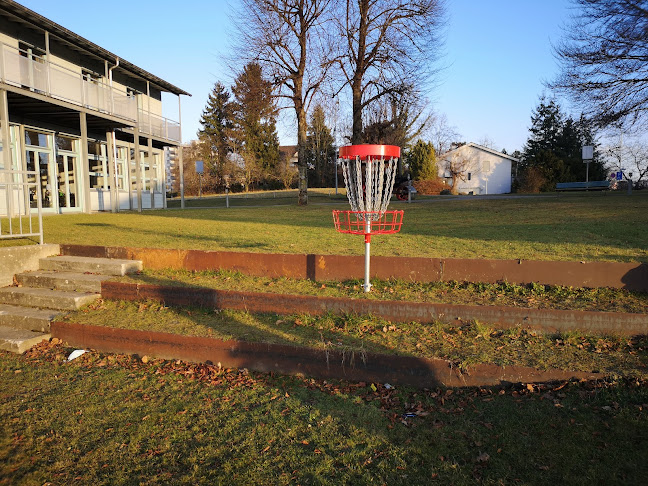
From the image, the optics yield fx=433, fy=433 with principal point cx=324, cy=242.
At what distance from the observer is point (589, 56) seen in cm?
2042

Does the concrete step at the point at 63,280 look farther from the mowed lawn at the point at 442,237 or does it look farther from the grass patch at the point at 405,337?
the mowed lawn at the point at 442,237

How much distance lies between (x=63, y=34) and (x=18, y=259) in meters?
14.3

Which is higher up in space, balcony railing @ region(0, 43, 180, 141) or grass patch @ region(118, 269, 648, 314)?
balcony railing @ region(0, 43, 180, 141)

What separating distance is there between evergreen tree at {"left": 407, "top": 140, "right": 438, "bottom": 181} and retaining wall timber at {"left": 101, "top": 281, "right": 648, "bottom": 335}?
3847 centimetres

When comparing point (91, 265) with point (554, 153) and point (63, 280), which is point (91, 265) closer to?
point (63, 280)

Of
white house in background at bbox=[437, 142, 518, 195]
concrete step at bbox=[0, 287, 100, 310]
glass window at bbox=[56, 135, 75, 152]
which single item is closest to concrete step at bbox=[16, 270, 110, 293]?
concrete step at bbox=[0, 287, 100, 310]

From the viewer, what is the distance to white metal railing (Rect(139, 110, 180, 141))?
2430 cm

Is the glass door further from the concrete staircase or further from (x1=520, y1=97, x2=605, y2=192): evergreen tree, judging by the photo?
(x1=520, y1=97, x2=605, y2=192): evergreen tree

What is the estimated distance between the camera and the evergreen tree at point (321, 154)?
53.8 m

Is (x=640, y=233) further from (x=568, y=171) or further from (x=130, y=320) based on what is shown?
(x=568, y=171)

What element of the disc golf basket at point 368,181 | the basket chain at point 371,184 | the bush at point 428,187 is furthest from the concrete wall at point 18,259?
the bush at point 428,187

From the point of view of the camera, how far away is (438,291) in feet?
20.0

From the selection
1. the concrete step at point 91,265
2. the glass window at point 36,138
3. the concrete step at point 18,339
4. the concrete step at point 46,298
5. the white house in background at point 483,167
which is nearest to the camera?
the concrete step at point 18,339

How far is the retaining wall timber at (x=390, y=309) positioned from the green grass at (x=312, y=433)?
3.65ft
